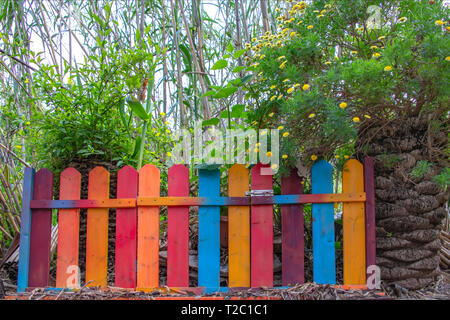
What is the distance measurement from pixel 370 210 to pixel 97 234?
1.82m

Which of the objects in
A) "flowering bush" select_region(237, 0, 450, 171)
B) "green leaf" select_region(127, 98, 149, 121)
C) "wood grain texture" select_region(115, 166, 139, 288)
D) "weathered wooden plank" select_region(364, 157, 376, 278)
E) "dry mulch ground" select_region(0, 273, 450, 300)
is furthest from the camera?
"green leaf" select_region(127, 98, 149, 121)

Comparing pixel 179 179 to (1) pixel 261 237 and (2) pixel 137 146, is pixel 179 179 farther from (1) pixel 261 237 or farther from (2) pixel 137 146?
(1) pixel 261 237

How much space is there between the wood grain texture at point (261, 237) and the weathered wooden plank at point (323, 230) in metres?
0.29

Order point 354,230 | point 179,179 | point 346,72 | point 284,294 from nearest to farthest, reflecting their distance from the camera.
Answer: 1. point 346,72
2. point 284,294
3. point 354,230
4. point 179,179

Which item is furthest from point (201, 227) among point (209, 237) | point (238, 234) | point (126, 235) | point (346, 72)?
point (346, 72)

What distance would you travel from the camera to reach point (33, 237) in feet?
8.02

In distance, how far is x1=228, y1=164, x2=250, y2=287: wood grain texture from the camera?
2346mm

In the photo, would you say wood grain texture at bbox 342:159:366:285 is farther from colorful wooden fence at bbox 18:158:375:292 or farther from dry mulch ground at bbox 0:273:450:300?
dry mulch ground at bbox 0:273:450:300

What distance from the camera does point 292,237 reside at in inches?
92.6

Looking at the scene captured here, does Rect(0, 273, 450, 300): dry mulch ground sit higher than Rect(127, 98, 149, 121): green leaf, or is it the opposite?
Rect(127, 98, 149, 121): green leaf

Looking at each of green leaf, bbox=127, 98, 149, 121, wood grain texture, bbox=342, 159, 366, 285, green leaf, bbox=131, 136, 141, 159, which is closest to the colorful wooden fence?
wood grain texture, bbox=342, 159, 366, 285
